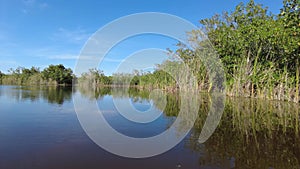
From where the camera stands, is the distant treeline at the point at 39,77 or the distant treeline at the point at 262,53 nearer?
the distant treeline at the point at 262,53

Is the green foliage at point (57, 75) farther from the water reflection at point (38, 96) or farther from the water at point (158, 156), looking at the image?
the water at point (158, 156)

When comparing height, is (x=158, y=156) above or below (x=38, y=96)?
below

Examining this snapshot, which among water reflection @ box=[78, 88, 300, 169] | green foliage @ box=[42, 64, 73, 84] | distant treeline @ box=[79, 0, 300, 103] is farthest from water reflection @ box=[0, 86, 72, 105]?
green foliage @ box=[42, 64, 73, 84]

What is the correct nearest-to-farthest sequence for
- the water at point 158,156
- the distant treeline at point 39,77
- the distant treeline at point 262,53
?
the water at point 158,156 → the distant treeline at point 262,53 → the distant treeline at point 39,77

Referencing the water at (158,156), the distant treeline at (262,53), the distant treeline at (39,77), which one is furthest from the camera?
the distant treeline at (39,77)

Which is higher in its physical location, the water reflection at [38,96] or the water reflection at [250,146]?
the water reflection at [38,96]

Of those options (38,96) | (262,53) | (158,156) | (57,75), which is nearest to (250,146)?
(158,156)

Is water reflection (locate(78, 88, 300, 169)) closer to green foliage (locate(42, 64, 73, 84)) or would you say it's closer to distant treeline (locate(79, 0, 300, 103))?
distant treeline (locate(79, 0, 300, 103))

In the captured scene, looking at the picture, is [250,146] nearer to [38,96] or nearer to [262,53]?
[262,53]

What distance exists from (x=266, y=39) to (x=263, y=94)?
392 centimetres

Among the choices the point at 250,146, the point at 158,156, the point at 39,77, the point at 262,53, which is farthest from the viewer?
the point at 39,77

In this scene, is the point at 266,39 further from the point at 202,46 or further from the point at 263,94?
the point at 202,46

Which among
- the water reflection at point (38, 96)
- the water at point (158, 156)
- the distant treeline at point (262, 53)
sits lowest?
the water at point (158, 156)

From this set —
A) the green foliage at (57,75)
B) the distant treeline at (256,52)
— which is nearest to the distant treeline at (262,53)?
the distant treeline at (256,52)
